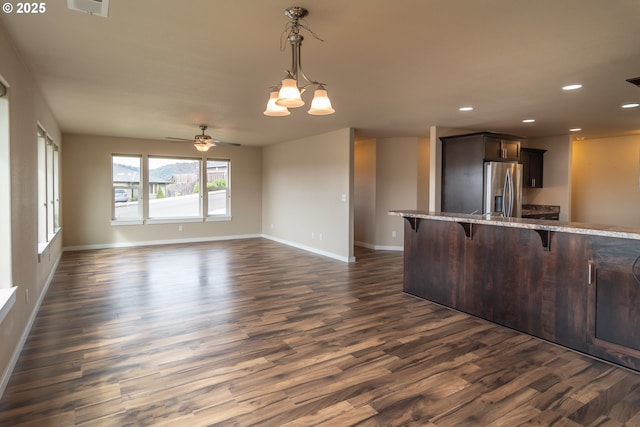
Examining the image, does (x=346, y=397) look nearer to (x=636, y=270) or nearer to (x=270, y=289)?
(x=636, y=270)

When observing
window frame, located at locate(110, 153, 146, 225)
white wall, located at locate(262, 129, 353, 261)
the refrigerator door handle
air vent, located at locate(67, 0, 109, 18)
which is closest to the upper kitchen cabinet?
the refrigerator door handle

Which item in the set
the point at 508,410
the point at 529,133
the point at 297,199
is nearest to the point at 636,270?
the point at 508,410

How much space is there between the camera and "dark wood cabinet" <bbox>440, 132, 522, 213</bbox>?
6.12 metres

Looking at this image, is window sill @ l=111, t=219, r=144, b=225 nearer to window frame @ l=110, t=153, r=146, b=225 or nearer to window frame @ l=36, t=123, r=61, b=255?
window frame @ l=110, t=153, r=146, b=225

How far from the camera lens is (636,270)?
107 inches

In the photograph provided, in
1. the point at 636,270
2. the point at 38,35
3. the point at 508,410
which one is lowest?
the point at 508,410

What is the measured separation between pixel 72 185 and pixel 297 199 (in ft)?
16.2

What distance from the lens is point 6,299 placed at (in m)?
2.48

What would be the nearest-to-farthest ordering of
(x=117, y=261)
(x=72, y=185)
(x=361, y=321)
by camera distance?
(x=361, y=321), (x=117, y=261), (x=72, y=185)

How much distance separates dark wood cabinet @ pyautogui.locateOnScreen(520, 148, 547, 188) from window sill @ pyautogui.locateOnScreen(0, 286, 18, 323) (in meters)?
8.23

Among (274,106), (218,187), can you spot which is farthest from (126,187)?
(274,106)

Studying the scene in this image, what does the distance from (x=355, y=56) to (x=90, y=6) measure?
1912 mm

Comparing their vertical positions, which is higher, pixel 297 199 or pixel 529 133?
pixel 529 133

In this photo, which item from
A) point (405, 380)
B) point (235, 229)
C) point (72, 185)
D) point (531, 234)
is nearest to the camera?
point (405, 380)
